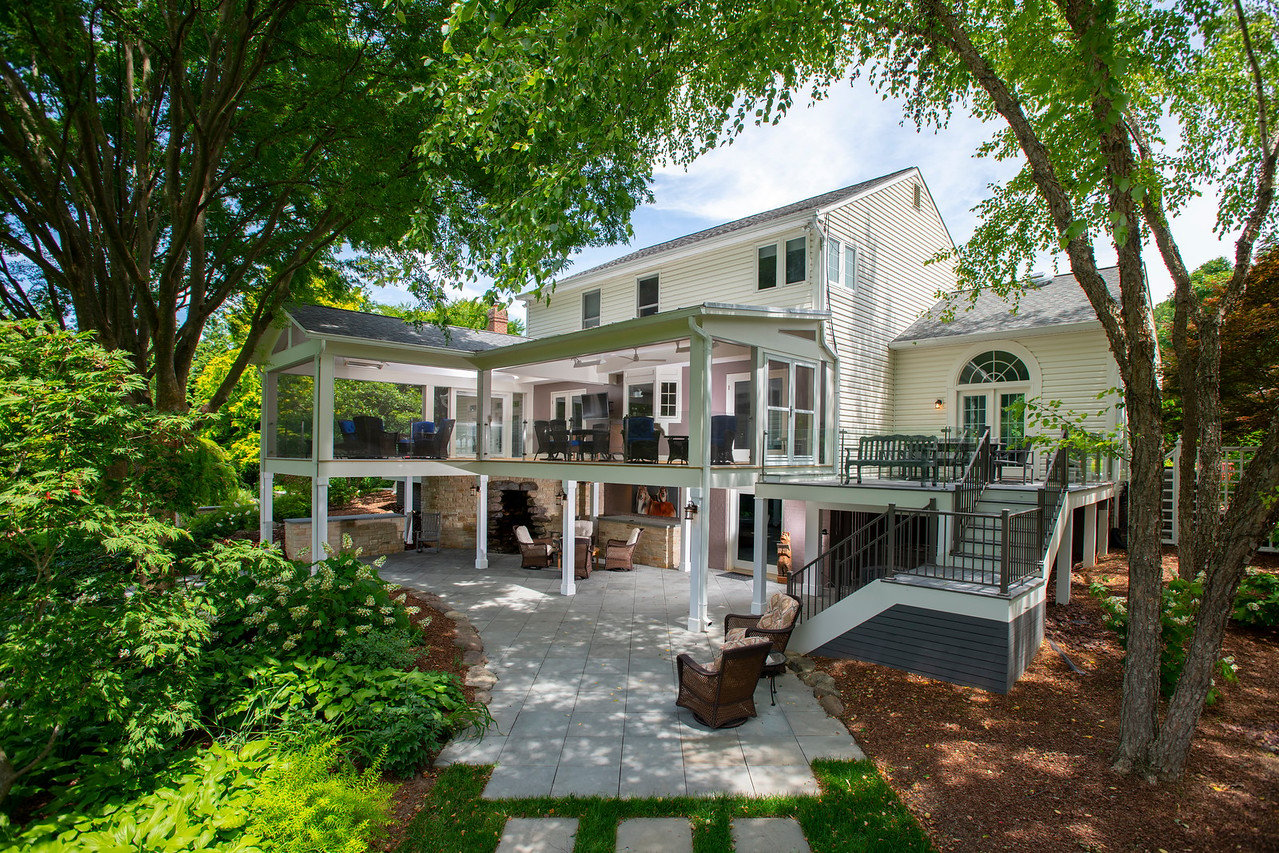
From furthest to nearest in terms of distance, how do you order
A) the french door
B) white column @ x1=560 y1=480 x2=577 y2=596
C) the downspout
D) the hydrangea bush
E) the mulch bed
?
white column @ x1=560 y1=480 x2=577 y2=596, the french door, the downspout, the hydrangea bush, the mulch bed

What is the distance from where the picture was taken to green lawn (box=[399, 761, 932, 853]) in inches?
169

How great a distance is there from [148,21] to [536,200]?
6645mm

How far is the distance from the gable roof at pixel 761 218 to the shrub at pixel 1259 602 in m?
9.19

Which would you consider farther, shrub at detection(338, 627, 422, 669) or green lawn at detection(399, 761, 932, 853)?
shrub at detection(338, 627, 422, 669)

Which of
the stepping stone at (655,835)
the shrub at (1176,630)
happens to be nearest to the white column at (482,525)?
the stepping stone at (655,835)

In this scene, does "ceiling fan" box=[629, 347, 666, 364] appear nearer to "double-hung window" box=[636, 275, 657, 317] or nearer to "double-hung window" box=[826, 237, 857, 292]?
"double-hung window" box=[636, 275, 657, 317]

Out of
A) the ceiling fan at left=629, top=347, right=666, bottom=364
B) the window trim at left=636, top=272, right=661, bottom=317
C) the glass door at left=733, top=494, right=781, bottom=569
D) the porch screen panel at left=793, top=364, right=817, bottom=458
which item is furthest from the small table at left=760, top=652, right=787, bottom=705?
the window trim at left=636, top=272, right=661, bottom=317

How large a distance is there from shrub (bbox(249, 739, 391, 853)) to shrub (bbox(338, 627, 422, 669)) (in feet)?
5.03

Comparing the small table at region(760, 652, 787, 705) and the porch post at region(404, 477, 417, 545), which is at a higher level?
the porch post at region(404, 477, 417, 545)

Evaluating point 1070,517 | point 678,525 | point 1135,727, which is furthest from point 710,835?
point 678,525

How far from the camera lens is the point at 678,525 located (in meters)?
14.1

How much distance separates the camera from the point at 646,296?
16.0 m

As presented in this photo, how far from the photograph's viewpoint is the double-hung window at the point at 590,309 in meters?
17.2

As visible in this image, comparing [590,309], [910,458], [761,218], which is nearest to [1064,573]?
[910,458]
